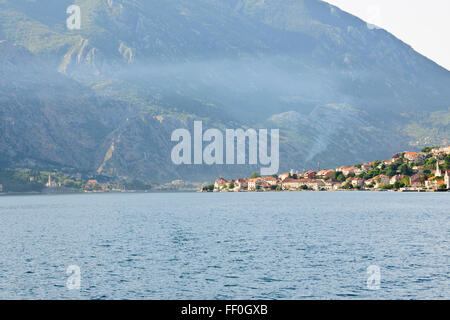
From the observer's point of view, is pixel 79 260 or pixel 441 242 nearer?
pixel 79 260

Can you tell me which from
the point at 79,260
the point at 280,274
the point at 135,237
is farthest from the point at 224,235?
the point at 280,274

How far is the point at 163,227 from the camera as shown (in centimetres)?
10675

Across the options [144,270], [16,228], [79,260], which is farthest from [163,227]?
[144,270]

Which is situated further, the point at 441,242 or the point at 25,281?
the point at 441,242

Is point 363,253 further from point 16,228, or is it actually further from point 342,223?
point 16,228

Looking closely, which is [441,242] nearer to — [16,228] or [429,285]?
[429,285]

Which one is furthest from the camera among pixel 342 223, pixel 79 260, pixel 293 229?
pixel 342 223

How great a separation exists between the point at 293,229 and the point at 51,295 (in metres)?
54.4

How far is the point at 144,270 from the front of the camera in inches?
2295

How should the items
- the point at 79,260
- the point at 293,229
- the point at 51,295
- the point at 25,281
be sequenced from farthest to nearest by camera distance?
the point at 293,229 → the point at 79,260 → the point at 25,281 → the point at 51,295

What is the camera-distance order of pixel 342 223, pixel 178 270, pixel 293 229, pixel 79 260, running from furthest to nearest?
pixel 342 223
pixel 293 229
pixel 79 260
pixel 178 270

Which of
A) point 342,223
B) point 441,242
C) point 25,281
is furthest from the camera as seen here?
point 342,223

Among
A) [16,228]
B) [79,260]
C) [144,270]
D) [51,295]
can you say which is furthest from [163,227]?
[51,295]

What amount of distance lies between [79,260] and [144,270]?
34.6 ft
